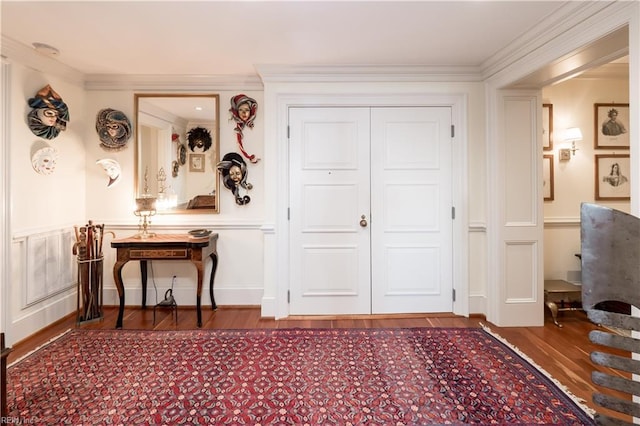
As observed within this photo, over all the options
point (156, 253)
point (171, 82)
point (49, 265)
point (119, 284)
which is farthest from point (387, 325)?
point (171, 82)

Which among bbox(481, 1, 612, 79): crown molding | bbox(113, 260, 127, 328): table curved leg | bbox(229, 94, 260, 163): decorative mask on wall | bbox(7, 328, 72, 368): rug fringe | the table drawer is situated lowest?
bbox(7, 328, 72, 368): rug fringe

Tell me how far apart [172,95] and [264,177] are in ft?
4.41

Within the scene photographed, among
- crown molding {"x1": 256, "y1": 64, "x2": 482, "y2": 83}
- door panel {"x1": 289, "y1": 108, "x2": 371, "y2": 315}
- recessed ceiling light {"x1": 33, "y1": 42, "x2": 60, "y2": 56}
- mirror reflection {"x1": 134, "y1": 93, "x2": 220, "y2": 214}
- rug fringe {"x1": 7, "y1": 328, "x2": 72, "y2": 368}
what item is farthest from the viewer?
mirror reflection {"x1": 134, "y1": 93, "x2": 220, "y2": 214}

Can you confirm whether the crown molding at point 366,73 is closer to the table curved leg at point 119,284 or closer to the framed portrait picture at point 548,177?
the framed portrait picture at point 548,177

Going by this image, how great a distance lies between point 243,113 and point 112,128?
1.39 m

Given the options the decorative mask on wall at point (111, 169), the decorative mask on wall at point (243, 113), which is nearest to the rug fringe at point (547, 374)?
the decorative mask on wall at point (243, 113)

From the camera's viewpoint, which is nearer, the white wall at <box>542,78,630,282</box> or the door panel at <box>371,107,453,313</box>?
the door panel at <box>371,107,453,313</box>

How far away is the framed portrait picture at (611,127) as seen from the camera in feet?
11.5

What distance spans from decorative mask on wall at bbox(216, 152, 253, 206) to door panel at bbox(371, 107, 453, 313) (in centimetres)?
136

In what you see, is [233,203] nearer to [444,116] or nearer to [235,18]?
[235,18]

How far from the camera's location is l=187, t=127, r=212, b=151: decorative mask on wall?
3477 millimetres

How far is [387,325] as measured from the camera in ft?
10.0

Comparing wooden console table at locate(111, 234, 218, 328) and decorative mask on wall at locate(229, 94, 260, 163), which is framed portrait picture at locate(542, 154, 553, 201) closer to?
decorative mask on wall at locate(229, 94, 260, 163)

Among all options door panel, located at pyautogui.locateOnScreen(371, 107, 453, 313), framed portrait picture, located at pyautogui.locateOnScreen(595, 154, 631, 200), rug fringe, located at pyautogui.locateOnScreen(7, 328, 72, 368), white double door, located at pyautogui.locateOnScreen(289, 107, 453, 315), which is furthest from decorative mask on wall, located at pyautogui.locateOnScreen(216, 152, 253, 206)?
framed portrait picture, located at pyautogui.locateOnScreen(595, 154, 631, 200)
